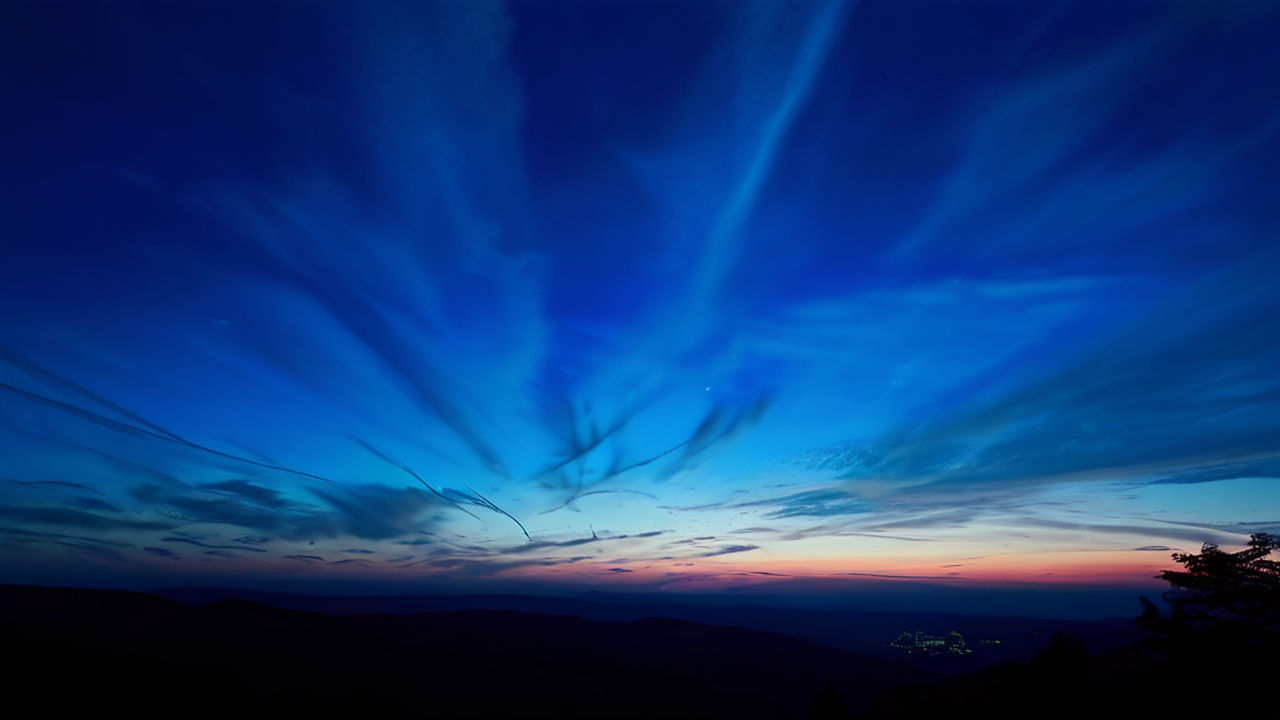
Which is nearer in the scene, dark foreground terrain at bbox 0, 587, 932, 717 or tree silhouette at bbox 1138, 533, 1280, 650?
tree silhouette at bbox 1138, 533, 1280, 650

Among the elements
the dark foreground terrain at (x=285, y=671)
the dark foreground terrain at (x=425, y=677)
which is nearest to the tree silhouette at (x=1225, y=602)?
the dark foreground terrain at (x=425, y=677)

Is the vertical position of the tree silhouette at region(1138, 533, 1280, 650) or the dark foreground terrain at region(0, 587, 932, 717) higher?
the tree silhouette at region(1138, 533, 1280, 650)

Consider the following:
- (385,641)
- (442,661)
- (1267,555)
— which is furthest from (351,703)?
(1267,555)

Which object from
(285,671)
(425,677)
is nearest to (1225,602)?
(425,677)

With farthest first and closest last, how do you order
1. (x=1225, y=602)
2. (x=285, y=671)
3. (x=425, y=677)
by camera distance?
(x=425, y=677), (x=285, y=671), (x=1225, y=602)

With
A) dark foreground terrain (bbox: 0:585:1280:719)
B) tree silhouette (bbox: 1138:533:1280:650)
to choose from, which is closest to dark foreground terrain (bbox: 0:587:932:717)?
dark foreground terrain (bbox: 0:585:1280:719)

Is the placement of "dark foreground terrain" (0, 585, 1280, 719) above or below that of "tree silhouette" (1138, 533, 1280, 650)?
below

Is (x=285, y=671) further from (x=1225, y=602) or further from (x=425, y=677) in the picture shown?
(x=1225, y=602)

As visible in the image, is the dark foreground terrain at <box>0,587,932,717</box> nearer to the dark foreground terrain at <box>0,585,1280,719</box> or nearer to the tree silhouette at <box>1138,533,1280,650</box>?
the dark foreground terrain at <box>0,585,1280,719</box>

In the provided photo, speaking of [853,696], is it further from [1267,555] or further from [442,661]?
[1267,555]
